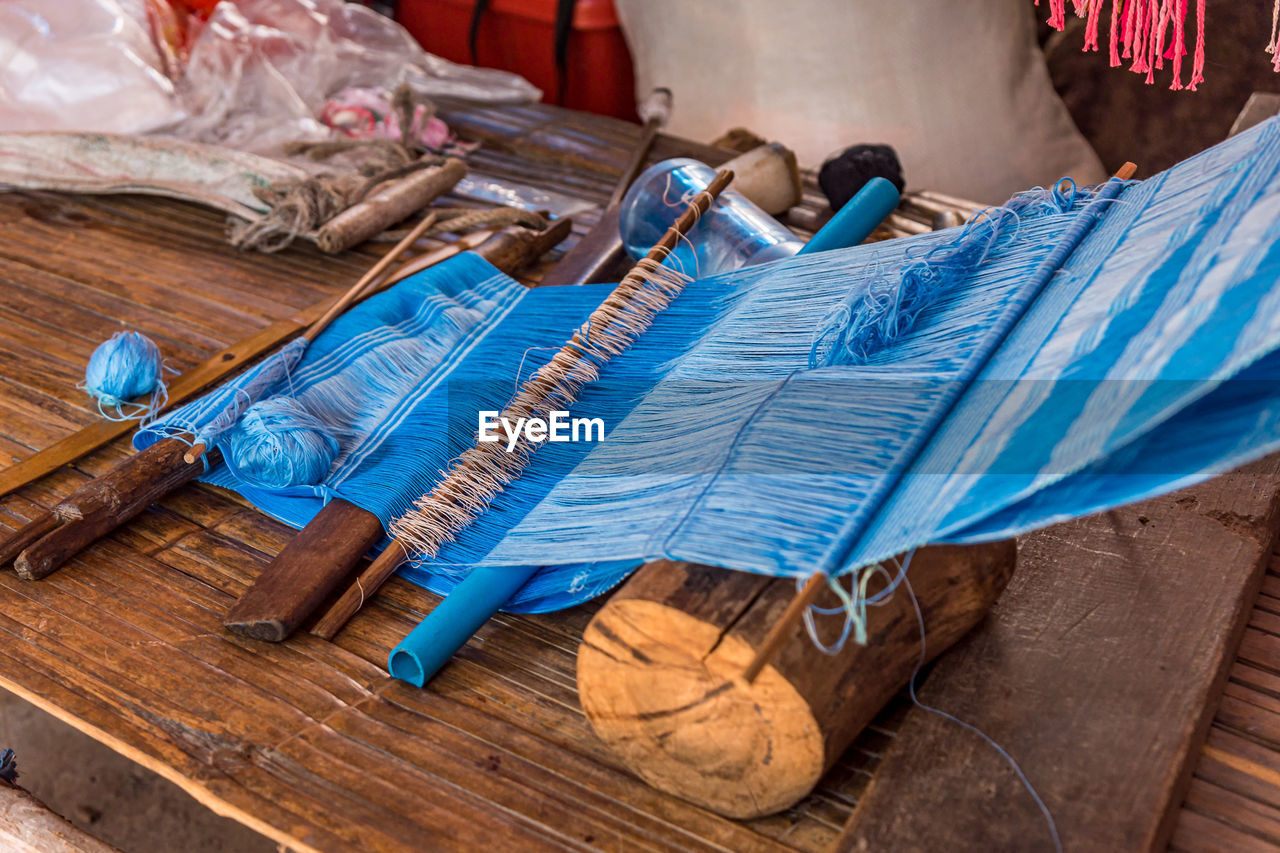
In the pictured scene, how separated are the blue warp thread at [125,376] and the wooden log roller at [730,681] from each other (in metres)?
1.33

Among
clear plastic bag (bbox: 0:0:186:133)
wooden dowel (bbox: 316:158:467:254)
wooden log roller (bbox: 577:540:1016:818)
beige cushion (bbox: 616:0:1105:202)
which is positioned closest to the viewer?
wooden log roller (bbox: 577:540:1016:818)

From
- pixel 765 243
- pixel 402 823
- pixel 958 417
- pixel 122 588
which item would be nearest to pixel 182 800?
pixel 122 588

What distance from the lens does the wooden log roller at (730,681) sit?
3.91 feet

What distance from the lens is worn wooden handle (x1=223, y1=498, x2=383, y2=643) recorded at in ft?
5.29

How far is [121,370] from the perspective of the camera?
213cm

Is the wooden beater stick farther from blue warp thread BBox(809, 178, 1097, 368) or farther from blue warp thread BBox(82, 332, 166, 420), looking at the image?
blue warp thread BBox(809, 178, 1097, 368)

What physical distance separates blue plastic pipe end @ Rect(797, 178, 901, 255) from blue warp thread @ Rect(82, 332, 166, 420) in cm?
138

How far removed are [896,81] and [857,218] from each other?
183 cm

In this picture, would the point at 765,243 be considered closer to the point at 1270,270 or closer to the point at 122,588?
the point at 1270,270

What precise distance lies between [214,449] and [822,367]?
3.82 feet

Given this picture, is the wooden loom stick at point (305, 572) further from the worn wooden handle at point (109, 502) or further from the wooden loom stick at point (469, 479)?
the worn wooden handle at point (109, 502)

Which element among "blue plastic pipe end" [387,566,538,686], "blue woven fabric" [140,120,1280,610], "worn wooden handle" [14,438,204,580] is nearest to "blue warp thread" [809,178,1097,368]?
"blue woven fabric" [140,120,1280,610]

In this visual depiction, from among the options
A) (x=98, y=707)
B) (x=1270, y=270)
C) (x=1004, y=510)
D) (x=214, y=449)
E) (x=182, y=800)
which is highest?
(x=1270, y=270)

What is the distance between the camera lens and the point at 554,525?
147 cm
